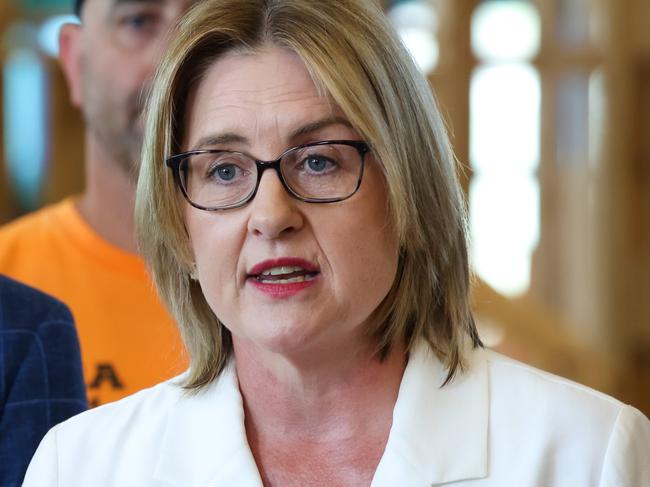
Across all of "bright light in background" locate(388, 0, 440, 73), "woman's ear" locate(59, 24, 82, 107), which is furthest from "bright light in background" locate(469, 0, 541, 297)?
"woman's ear" locate(59, 24, 82, 107)

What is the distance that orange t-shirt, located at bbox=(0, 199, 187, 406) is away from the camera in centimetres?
178

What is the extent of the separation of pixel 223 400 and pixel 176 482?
135 mm

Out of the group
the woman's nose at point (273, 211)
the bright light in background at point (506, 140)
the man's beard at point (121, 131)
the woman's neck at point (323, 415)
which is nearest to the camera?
the woman's nose at point (273, 211)

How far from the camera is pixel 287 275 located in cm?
140

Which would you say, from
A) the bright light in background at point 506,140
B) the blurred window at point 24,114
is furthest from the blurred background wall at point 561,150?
the blurred window at point 24,114

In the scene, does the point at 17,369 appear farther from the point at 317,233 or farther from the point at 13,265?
the point at 317,233

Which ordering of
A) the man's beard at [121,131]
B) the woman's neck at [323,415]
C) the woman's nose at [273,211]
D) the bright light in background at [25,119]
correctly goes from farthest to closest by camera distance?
the bright light in background at [25,119], the man's beard at [121,131], the woman's neck at [323,415], the woman's nose at [273,211]

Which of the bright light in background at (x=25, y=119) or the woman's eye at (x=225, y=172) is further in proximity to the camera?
the bright light in background at (x=25, y=119)

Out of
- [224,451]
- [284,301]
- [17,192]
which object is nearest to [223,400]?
[224,451]

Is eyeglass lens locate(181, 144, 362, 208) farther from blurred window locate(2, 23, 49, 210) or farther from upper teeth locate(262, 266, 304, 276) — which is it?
blurred window locate(2, 23, 49, 210)

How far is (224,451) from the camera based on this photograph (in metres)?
1.52

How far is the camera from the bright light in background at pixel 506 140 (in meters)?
7.32

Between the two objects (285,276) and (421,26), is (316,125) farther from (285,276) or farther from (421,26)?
(421,26)

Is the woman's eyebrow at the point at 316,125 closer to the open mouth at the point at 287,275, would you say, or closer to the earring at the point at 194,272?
the open mouth at the point at 287,275
